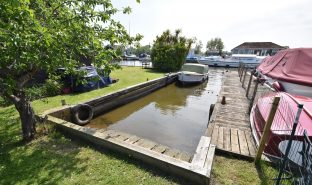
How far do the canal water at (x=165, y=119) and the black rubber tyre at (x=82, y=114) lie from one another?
1.00 feet

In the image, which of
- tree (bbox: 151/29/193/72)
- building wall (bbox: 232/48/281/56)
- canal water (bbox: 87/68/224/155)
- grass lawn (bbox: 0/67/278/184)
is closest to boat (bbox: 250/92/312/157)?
grass lawn (bbox: 0/67/278/184)

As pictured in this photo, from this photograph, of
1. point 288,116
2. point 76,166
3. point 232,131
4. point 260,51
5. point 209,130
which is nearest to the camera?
point 76,166

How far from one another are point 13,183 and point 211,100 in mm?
11047

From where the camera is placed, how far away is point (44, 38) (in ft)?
9.32

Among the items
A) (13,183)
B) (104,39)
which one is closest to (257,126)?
(104,39)

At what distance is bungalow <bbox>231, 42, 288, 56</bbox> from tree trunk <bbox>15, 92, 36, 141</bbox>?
5622 centimetres

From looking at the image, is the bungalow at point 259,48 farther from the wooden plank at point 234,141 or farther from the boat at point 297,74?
the wooden plank at point 234,141

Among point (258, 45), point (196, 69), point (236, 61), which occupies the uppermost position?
point (258, 45)

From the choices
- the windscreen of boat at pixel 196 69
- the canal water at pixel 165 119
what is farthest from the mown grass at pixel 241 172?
the windscreen of boat at pixel 196 69

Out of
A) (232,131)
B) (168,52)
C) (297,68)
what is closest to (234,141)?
(232,131)

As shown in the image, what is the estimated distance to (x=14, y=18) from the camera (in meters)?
2.77

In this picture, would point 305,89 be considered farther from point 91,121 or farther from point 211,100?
point 91,121

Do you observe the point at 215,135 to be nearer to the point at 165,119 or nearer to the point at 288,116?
the point at 288,116

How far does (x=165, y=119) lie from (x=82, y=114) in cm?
350
